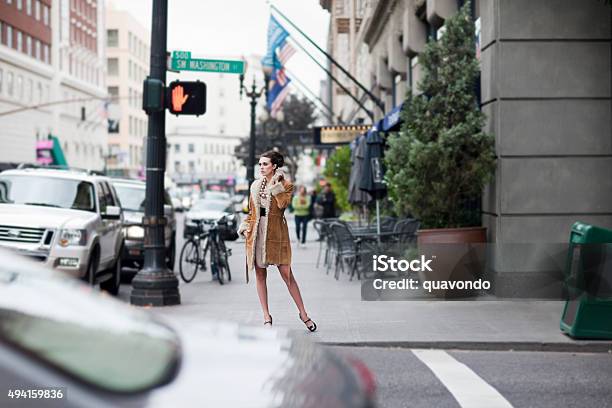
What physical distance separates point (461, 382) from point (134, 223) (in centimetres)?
1147

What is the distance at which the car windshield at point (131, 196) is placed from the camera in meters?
19.4

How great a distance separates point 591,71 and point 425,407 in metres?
8.27

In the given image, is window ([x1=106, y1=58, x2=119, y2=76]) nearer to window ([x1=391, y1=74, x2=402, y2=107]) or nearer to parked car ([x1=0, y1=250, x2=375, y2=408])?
window ([x1=391, y1=74, x2=402, y2=107])

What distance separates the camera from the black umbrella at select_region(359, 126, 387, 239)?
18.4 metres

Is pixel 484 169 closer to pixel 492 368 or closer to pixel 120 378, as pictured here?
pixel 492 368

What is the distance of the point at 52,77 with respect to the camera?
7762 cm


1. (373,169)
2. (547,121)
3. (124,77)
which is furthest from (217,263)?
(124,77)

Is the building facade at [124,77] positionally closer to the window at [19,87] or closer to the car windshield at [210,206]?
the window at [19,87]

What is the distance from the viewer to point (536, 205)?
13.7 metres

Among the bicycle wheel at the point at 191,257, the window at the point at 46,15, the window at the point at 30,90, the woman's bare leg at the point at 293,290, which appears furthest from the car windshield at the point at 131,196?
the window at the point at 46,15

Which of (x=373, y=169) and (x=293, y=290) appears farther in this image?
(x=373, y=169)

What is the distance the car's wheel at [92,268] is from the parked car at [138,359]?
10.1 metres

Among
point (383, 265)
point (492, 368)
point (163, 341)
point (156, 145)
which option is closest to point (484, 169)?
point (383, 265)
